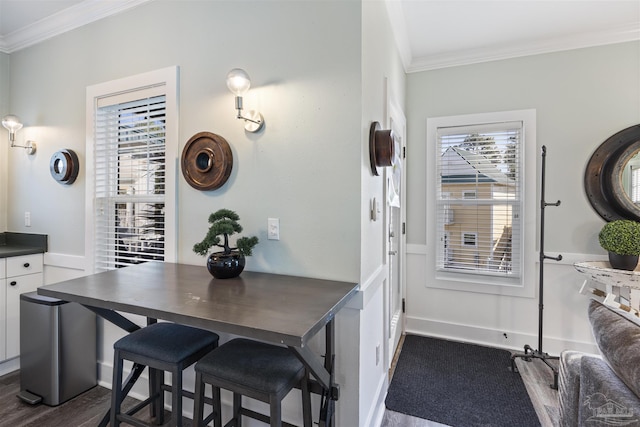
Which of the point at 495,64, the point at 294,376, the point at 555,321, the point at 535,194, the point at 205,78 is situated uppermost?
the point at 495,64

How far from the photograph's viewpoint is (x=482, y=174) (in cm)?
283

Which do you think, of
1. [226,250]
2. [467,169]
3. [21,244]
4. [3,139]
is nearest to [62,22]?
[3,139]

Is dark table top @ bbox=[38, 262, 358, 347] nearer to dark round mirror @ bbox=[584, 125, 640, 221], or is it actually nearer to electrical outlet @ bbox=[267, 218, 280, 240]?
electrical outlet @ bbox=[267, 218, 280, 240]

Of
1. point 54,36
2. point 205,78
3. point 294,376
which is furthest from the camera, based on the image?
point 54,36

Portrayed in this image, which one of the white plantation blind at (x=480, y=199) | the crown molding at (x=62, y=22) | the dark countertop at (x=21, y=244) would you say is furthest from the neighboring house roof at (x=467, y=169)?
the dark countertop at (x=21, y=244)

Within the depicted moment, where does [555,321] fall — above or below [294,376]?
below

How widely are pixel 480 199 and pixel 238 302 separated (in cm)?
248

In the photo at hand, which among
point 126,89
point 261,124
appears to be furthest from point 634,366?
point 126,89

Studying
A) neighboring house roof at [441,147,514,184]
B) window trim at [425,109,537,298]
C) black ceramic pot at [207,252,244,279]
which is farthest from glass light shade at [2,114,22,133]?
neighboring house roof at [441,147,514,184]

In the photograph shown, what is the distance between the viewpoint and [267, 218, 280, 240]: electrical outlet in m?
1.65

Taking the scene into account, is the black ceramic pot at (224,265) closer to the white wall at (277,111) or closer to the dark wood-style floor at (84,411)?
the white wall at (277,111)

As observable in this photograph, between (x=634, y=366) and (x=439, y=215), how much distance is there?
207 cm

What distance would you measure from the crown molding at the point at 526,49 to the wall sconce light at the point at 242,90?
202 centimetres

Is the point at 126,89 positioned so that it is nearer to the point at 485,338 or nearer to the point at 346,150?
the point at 346,150
